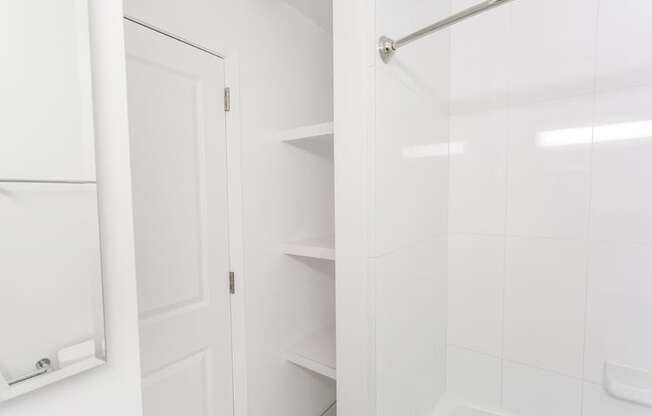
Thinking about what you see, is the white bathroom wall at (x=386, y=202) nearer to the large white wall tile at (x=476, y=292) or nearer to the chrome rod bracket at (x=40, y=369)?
the large white wall tile at (x=476, y=292)

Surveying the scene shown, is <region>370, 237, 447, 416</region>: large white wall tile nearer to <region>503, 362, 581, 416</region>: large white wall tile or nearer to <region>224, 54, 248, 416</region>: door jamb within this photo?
<region>503, 362, 581, 416</region>: large white wall tile

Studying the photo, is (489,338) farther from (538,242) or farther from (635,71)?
(635,71)

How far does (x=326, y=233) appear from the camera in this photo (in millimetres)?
1740

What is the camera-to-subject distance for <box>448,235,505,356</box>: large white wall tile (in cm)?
140

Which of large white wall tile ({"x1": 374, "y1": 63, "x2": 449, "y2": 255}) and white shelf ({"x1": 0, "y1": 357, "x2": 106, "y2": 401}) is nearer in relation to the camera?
white shelf ({"x1": 0, "y1": 357, "x2": 106, "y2": 401})

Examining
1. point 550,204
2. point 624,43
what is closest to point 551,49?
point 624,43

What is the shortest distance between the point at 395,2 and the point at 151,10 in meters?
0.81

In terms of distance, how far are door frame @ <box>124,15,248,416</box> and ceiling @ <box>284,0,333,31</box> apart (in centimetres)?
51

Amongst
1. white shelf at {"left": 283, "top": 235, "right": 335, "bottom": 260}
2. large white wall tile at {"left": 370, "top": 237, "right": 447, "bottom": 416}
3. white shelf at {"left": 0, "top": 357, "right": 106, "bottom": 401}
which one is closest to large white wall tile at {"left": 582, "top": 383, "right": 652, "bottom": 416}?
large white wall tile at {"left": 370, "top": 237, "right": 447, "bottom": 416}

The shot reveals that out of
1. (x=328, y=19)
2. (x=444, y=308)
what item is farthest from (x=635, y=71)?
(x=328, y=19)

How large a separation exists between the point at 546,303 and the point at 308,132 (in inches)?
48.9

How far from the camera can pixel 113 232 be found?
53 cm

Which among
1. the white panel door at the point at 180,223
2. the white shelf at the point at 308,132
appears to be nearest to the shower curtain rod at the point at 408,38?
the white shelf at the point at 308,132

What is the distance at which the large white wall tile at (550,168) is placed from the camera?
120 cm
